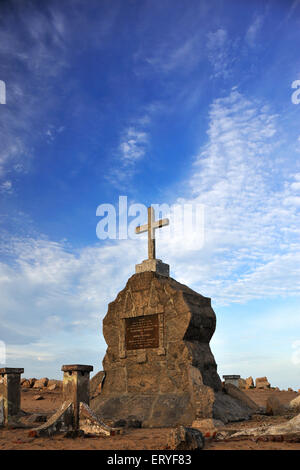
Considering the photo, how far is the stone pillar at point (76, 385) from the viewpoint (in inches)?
313

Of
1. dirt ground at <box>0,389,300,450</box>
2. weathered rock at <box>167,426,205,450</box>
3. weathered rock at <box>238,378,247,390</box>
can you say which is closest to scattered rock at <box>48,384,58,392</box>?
weathered rock at <box>238,378,247,390</box>

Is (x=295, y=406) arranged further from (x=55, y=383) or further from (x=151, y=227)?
(x=55, y=383)

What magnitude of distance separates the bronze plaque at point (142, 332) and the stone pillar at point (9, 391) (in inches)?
104

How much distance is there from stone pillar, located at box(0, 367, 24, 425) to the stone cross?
4.23m

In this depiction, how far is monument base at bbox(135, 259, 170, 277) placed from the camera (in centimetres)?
1078

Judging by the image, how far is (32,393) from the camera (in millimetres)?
18297

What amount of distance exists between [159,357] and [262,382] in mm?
11955

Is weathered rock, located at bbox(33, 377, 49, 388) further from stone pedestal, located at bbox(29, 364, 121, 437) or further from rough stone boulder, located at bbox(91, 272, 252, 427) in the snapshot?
stone pedestal, located at bbox(29, 364, 121, 437)

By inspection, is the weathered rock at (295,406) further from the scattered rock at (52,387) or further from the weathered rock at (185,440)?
the scattered rock at (52,387)

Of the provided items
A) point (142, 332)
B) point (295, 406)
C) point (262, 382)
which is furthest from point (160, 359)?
point (262, 382)

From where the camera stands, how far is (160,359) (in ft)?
32.3

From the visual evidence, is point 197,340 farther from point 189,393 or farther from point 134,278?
point 134,278
